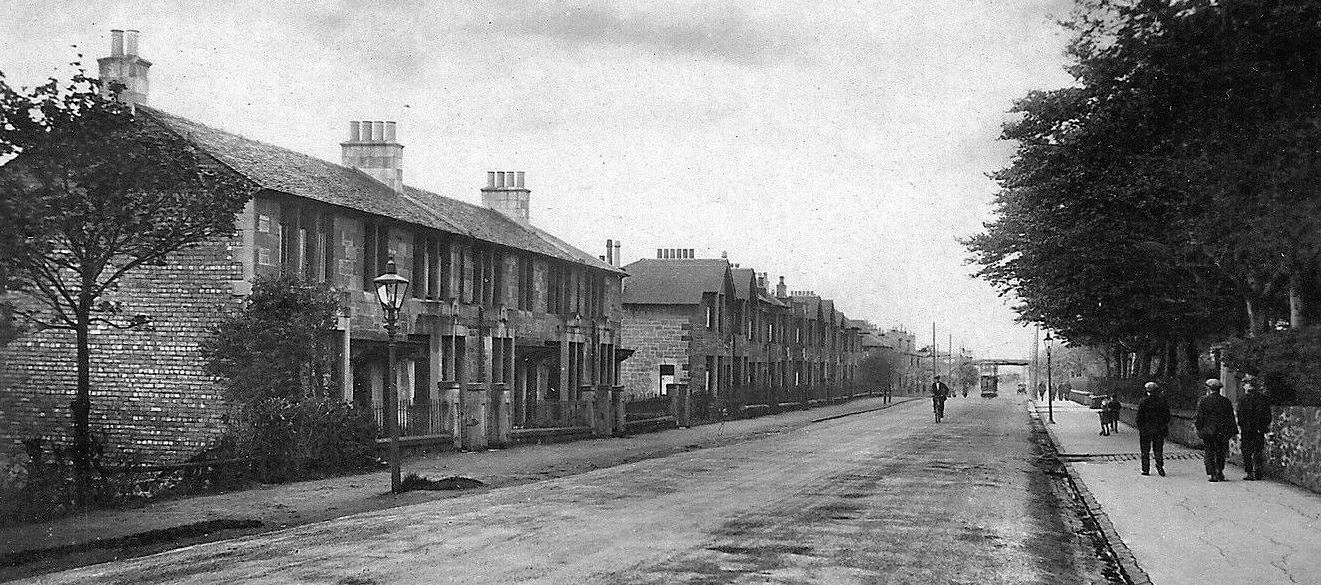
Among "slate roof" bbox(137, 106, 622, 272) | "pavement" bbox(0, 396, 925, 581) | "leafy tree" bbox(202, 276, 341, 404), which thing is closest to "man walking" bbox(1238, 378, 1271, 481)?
"pavement" bbox(0, 396, 925, 581)

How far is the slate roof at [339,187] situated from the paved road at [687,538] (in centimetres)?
932

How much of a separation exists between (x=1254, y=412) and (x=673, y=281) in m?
37.1

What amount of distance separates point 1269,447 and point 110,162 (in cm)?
1883

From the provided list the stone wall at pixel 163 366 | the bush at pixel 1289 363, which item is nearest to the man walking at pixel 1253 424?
the bush at pixel 1289 363

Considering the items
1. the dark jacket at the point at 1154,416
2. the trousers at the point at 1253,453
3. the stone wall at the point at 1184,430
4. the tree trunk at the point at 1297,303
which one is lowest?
the stone wall at the point at 1184,430

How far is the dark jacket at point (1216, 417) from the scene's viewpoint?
18.5m

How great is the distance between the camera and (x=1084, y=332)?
139 ft

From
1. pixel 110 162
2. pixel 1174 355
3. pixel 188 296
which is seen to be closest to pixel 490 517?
pixel 110 162

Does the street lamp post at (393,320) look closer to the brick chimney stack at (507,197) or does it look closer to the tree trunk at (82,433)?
the tree trunk at (82,433)

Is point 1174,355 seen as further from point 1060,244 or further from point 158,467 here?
point 158,467

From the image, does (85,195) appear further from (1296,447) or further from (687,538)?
(1296,447)

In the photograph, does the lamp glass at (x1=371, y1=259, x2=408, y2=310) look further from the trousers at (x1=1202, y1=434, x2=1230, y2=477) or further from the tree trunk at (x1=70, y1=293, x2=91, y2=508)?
the trousers at (x1=1202, y1=434, x2=1230, y2=477)

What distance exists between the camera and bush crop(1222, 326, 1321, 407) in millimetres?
19734

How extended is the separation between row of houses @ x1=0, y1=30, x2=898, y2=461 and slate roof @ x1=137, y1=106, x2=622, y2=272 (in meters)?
0.09
